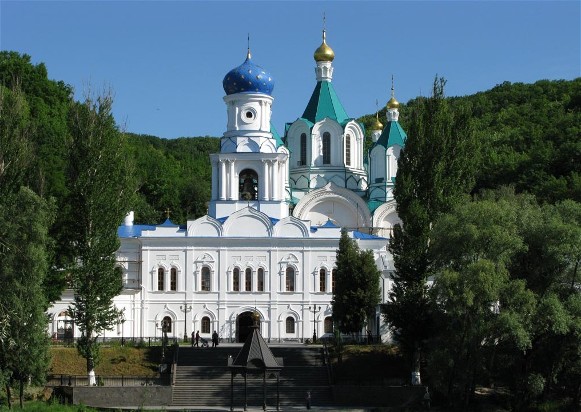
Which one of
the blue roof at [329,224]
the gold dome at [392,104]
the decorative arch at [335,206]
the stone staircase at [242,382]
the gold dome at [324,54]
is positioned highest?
the gold dome at [324,54]

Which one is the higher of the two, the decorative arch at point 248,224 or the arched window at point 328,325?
the decorative arch at point 248,224

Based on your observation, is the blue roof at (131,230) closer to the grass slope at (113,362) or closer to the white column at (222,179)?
the white column at (222,179)

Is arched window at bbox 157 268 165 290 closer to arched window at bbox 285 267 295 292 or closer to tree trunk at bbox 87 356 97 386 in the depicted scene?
arched window at bbox 285 267 295 292

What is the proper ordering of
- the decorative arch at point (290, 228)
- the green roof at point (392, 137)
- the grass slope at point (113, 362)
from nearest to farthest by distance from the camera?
the grass slope at point (113, 362) < the decorative arch at point (290, 228) < the green roof at point (392, 137)

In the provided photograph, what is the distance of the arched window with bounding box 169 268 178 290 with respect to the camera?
157ft

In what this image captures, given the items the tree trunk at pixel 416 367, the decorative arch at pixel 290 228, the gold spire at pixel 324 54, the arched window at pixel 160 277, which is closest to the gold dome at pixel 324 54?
the gold spire at pixel 324 54

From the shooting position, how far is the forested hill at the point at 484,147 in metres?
54.4

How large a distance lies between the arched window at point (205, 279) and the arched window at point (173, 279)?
3.57 feet

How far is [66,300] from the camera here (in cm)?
A: 4603

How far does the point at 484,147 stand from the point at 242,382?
126 ft

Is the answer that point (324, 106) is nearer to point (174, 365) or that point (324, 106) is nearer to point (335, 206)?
point (335, 206)

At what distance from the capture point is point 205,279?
48.1 m

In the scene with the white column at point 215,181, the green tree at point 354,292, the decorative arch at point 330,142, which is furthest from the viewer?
the decorative arch at point 330,142

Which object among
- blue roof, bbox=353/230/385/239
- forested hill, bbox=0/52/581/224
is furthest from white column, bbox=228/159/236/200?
forested hill, bbox=0/52/581/224
